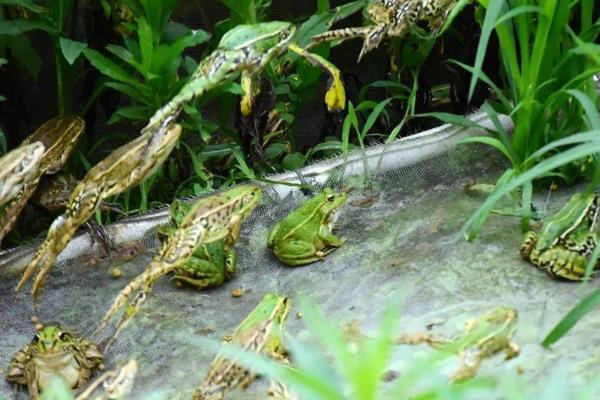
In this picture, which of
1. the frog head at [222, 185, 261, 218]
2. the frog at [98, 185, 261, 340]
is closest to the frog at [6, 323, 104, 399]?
the frog at [98, 185, 261, 340]

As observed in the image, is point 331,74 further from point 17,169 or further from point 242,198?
point 17,169

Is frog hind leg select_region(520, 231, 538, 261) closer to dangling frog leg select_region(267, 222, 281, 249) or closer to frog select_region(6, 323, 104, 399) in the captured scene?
dangling frog leg select_region(267, 222, 281, 249)

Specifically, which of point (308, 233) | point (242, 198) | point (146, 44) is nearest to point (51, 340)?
point (242, 198)

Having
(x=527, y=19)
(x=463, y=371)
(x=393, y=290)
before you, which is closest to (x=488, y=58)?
(x=527, y=19)

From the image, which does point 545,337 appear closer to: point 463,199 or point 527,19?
point 463,199

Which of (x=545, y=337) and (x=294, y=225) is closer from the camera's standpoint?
(x=545, y=337)

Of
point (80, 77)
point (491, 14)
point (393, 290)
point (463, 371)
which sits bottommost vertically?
point (393, 290)
